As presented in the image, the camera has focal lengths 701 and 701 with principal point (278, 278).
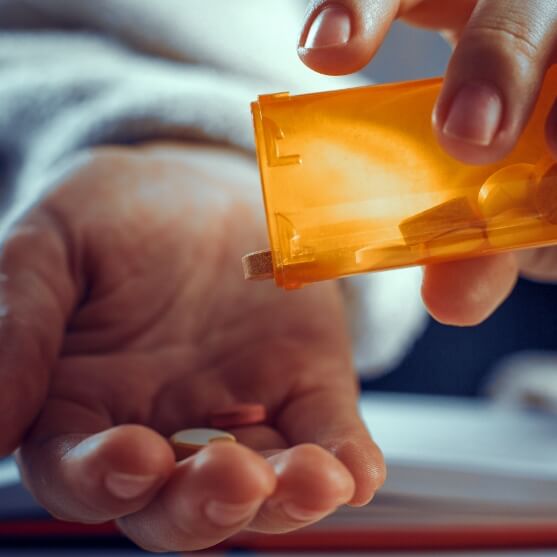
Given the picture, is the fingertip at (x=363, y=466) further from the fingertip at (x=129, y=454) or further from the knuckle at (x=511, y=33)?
the knuckle at (x=511, y=33)

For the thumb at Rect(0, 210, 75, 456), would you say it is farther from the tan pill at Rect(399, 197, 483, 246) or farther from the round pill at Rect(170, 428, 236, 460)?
the tan pill at Rect(399, 197, 483, 246)

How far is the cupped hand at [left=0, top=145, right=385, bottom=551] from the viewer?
35 cm

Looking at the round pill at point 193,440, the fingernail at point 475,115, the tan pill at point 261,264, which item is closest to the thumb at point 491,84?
the fingernail at point 475,115

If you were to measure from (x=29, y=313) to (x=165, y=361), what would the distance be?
0.14 metres

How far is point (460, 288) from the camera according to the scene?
0.52m

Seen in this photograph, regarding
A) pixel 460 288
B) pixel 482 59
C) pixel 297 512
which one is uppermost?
pixel 482 59

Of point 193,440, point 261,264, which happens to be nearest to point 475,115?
point 261,264

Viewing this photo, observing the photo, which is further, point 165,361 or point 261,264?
point 165,361

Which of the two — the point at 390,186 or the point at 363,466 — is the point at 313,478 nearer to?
the point at 363,466

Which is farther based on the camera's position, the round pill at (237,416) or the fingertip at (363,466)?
the round pill at (237,416)

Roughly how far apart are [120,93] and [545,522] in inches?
25.5

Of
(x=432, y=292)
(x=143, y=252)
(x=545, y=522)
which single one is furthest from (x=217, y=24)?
(x=545, y=522)

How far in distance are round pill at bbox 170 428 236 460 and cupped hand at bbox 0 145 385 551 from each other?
3 cm

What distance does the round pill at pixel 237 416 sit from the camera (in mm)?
508
